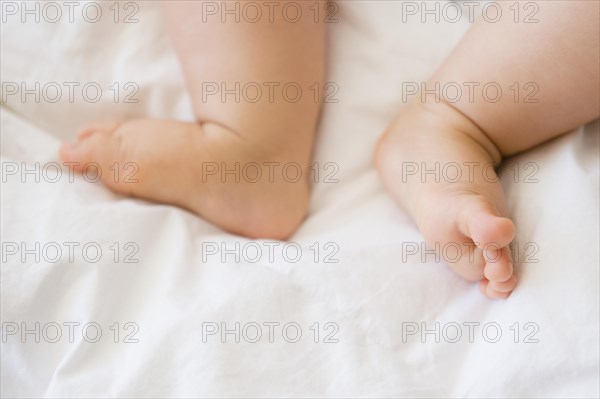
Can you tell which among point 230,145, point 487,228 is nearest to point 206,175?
point 230,145

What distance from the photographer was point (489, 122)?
729 mm

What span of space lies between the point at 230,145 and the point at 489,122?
290mm

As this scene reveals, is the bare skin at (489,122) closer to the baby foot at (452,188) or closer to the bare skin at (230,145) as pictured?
the baby foot at (452,188)

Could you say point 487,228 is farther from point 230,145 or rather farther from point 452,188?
point 230,145

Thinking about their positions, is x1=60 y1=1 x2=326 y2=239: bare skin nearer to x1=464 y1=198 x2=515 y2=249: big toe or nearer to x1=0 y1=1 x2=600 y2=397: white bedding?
x1=0 y1=1 x2=600 y2=397: white bedding

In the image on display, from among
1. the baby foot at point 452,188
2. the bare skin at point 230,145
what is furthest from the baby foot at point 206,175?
the baby foot at point 452,188

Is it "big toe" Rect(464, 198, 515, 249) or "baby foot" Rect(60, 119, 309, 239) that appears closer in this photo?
"big toe" Rect(464, 198, 515, 249)

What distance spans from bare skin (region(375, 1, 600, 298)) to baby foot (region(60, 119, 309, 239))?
0.13 metres

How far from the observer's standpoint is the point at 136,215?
715mm

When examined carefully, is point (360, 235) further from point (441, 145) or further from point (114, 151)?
point (114, 151)

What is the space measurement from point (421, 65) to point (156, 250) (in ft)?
1.30

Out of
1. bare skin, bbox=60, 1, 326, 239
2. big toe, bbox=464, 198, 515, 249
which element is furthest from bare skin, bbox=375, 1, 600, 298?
bare skin, bbox=60, 1, 326, 239

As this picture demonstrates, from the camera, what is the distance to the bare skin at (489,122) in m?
0.65

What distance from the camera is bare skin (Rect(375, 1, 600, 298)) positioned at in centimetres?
65
